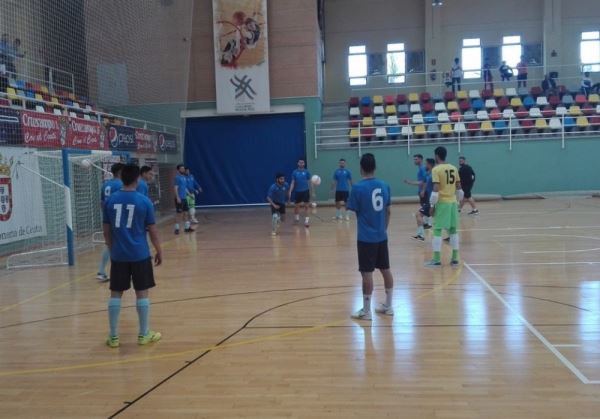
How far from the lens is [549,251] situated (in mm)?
9531

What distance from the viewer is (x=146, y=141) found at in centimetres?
1675

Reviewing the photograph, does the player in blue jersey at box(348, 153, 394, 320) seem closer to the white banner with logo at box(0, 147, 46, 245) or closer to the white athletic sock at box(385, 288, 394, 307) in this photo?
the white athletic sock at box(385, 288, 394, 307)

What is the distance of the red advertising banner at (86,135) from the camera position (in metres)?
12.3

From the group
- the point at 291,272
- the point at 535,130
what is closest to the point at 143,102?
the point at 291,272

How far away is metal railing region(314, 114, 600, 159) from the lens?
2103 cm

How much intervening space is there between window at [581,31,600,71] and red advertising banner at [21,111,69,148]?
937 inches

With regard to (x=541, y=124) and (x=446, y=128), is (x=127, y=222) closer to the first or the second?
(x=446, y=128)

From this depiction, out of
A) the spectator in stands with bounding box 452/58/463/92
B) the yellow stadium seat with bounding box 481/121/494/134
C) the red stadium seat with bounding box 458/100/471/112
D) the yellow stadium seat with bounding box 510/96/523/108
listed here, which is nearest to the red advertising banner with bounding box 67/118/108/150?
the yellow stadium seat with bounding box 481/121/494/134

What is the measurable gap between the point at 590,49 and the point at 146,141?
2147 centimetres

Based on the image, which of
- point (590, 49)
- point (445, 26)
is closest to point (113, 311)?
point (445, 26)

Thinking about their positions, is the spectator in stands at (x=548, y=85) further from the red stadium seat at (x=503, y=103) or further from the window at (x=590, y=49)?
the window at (x=590, y=49)

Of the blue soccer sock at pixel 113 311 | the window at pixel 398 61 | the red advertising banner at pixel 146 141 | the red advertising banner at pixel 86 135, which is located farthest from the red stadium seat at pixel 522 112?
the blue soccer sock at pixel 113 311

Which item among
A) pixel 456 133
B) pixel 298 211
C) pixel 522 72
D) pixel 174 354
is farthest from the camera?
pixel 522 72

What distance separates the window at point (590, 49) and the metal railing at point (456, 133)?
5.30 meters
